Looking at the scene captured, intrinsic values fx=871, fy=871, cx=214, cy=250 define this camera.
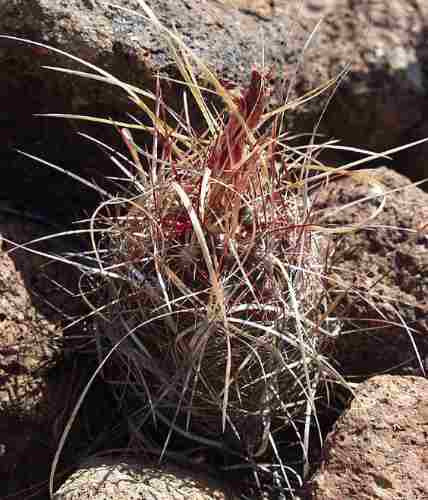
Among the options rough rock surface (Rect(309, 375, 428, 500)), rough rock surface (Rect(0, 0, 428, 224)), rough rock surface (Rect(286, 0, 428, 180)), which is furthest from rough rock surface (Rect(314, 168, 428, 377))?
rough rock surface (Rect(286, 0, 428, 180))

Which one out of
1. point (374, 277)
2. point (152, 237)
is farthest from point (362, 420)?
point (152, 237)

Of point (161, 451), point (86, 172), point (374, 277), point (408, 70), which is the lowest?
point (161, 451)

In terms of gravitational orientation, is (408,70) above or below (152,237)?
above

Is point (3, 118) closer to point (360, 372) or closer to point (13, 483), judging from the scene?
point (13, 483)

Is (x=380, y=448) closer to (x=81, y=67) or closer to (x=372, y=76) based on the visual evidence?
(x=81, y=67)

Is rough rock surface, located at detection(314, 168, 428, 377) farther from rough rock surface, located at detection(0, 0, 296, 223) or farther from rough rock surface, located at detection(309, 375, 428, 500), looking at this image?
rough rock surface, located at detection(0, 0, 296, 223)
